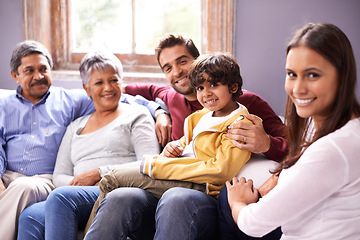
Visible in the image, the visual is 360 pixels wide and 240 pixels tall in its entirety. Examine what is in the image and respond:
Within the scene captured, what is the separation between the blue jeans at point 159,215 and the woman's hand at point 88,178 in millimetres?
417

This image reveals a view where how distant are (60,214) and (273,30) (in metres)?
1.68

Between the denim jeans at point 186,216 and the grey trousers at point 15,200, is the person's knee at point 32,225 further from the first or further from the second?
the denim jeans at point 186,216

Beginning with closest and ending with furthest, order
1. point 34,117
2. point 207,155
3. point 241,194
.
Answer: point 241,194 → point 207,155 → point 34,117

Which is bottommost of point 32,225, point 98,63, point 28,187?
point 32,225

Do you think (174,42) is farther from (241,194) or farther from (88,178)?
(241,194)

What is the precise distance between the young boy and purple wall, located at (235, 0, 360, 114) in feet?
2.78

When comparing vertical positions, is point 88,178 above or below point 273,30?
below

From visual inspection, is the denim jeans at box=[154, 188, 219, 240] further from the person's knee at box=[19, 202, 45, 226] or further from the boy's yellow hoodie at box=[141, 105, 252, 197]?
the person's knee at box=[19, 202, 45, 226]

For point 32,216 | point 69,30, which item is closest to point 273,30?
point 69,30

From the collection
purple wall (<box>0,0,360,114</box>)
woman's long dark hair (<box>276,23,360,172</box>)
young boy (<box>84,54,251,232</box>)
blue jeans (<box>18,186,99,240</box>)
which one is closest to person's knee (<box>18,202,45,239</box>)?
blue jeans (<box>18,186,99,240</box>)

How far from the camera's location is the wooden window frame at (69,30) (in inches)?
100

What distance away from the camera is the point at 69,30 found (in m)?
3.13

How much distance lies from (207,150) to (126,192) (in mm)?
374

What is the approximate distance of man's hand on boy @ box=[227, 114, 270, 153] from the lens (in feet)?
5.03
